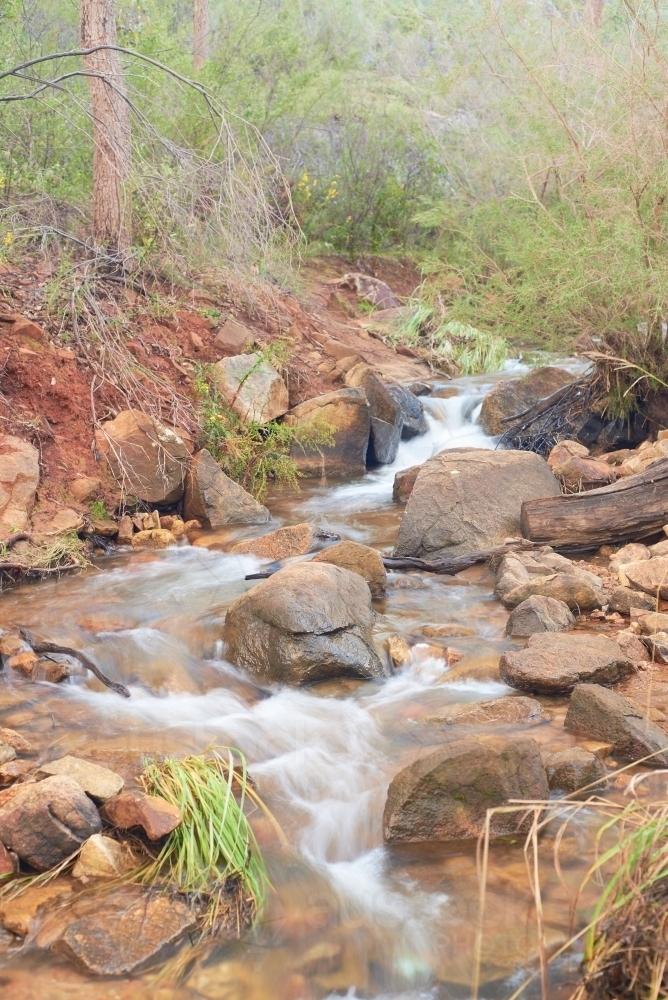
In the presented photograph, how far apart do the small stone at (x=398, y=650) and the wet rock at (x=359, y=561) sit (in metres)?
0.87

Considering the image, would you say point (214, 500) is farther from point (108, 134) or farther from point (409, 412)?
point (409, 412)

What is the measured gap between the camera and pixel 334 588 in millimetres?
5422

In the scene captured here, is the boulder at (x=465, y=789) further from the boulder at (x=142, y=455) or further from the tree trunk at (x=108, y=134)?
the tree trunk at (x=108, y=134)

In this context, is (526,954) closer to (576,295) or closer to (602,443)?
(576,295)

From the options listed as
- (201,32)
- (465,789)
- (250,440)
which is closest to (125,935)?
(465,789)

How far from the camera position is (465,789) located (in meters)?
3.68

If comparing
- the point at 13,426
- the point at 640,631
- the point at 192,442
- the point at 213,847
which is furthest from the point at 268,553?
the point at 213,847

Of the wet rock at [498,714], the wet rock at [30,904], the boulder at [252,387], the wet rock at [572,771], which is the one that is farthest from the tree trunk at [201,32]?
the wet rock at [30,904]

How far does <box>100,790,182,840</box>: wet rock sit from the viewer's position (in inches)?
138

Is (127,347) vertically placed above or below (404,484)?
above

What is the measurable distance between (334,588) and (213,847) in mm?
2184

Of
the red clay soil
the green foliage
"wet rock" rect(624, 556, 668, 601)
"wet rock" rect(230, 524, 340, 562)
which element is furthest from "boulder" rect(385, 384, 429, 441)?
"wet rock" rect(624, 556, 668, 601)

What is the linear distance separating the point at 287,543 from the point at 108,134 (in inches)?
146

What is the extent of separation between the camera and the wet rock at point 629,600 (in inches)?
231
